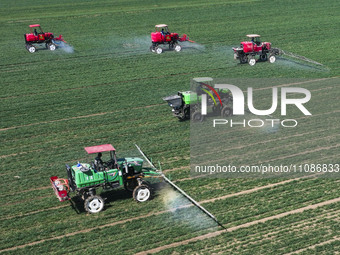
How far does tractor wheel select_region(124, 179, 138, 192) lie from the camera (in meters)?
19.4

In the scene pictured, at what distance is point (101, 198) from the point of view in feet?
60.1

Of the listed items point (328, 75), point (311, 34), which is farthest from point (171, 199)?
point (311, 34)

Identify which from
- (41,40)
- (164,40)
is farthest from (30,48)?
(164,40)

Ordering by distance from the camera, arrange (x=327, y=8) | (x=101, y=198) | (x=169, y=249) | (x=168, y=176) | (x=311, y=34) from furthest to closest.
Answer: (x=327, y=8)
(x=311, y=34)
(x=168, y=176)
(x=101, y=198)
(x=169, y=249)

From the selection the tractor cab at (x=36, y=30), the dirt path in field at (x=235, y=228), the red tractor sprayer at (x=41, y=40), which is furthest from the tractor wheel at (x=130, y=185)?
the red tractor sprayer at (x=41, y=40)

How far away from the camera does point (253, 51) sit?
3631 cm

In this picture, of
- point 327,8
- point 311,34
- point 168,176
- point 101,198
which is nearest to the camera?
point 101,198

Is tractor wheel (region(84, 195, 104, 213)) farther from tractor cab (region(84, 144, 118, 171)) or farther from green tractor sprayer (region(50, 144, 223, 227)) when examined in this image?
tractor cab (region(84, 144, 118, 171))

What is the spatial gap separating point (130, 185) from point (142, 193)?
85 cm

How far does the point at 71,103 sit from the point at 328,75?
17276 mm

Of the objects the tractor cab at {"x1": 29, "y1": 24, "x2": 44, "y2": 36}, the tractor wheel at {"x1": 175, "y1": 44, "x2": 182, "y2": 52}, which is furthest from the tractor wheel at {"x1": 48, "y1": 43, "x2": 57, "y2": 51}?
the tractor wheel at {"x1": 175, "y1": 44, "x2": 182, "y2": 52}

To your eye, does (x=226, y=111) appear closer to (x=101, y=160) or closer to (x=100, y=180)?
(x=101, y=160)

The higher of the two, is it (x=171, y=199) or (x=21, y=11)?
(x=21, y=11)

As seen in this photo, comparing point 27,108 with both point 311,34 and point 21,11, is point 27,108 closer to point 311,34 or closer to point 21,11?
point 311,34
